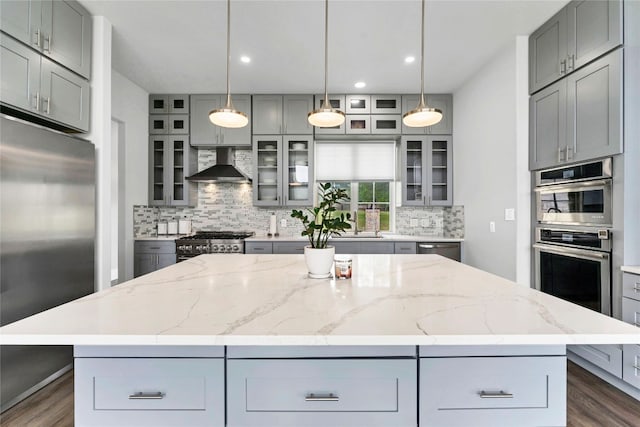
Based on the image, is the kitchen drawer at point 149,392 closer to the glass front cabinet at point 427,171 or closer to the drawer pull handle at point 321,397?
the drawer pull handle at point 321,397

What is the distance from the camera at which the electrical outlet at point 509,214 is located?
2941 millimetres

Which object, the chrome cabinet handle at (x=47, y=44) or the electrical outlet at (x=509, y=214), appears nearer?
the chrome cabinet handle at (x=47, y=44)

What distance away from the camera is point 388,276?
5.24ft

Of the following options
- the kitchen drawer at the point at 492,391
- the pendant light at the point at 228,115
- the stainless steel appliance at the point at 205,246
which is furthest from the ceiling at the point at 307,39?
the kitchen drawer at the point at 492,391

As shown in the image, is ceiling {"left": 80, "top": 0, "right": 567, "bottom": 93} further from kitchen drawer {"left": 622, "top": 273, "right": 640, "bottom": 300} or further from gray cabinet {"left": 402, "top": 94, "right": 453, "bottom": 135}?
kitchen drawer {"left": 622, "top": 273, "right": 640, "bottom": 300}

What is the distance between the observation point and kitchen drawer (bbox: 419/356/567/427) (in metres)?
0.93

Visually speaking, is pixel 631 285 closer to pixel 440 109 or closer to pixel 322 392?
pixel 322 392

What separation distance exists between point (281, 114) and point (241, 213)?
1.53m

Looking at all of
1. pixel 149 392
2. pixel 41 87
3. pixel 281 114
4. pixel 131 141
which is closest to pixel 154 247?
pixel 131 141

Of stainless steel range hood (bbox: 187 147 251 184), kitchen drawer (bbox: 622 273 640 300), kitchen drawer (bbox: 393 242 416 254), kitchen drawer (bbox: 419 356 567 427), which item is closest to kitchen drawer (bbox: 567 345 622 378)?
kitchen drawer (bbox: 622 273 640 300)

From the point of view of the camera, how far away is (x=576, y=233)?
2.44 metres

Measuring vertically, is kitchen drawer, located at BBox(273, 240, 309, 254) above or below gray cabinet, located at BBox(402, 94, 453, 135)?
below

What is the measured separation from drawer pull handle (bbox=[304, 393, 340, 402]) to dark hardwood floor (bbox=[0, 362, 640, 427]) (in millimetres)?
1766

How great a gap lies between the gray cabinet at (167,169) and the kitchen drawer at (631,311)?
449 cm
